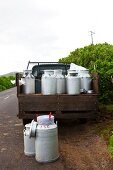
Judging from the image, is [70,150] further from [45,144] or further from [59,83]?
[59,83]

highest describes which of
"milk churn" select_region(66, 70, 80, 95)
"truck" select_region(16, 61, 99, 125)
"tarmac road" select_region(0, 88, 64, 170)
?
"milk churn" select_region(66, 70, 80, 95)

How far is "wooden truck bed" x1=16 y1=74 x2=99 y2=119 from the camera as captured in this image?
8883 millimetres

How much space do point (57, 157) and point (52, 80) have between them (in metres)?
2.54

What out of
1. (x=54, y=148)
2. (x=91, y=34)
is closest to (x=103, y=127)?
(x=54, y=148)

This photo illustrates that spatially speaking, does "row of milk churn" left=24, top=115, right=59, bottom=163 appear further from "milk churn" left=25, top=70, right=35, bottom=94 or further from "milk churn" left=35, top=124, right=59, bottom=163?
"milk churn" left=25, top=70, right=35, bottom=94

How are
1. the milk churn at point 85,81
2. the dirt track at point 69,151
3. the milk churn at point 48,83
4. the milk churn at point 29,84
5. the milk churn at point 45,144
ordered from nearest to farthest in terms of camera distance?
the dirt track at point 69,151 < the milk churn at point 45,144 < the milk churn at point 48,83 < the milk churn at point 29,84 < the milk churn at point 85,81

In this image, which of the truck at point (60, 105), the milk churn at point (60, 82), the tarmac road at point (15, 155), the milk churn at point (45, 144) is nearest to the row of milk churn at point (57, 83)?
the milk churn at point (60, 82)

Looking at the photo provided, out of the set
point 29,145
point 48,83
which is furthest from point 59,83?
point 29,145

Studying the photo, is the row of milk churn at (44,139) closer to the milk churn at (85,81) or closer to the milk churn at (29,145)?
the milk churn at (29,145)

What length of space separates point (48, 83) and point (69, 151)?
217cm

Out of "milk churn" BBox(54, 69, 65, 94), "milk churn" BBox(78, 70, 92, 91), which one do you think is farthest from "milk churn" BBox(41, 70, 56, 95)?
"milk churn" BBox(78, 70, 92, 91)

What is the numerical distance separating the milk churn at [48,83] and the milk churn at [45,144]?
86.7 inches

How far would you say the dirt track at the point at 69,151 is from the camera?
6449mm

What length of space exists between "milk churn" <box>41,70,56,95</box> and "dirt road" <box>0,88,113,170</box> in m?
1.30
